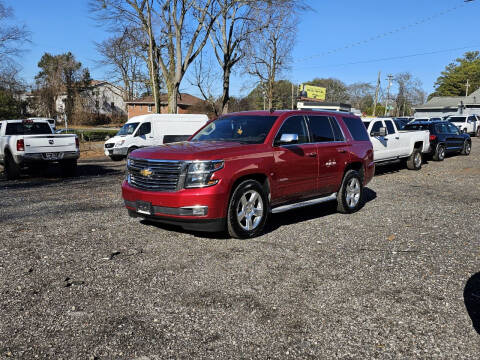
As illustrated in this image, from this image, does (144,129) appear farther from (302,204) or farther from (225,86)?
(302,204)

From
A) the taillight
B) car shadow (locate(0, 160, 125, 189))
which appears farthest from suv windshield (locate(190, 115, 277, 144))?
the taillight

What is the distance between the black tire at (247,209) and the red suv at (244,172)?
1 cm

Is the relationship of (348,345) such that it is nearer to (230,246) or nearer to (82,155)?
(230,246)

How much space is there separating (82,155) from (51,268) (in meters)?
18.3

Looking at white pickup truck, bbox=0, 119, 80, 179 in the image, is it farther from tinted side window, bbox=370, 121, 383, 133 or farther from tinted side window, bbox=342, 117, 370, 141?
tinted side window, bbox=370, 121, 383, 133

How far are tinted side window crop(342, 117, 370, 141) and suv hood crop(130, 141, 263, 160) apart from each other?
8.63 ft

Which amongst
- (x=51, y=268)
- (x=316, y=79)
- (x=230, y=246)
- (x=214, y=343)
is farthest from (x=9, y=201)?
(x=316, y=79)

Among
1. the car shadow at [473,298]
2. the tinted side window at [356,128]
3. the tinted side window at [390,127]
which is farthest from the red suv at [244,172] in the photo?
the tinted side window at [390,127]

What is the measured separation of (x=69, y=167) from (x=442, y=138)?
14861 mm

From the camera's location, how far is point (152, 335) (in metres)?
3.04

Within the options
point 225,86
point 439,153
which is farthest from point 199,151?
point 225,86

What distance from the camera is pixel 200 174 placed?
505 centimetres

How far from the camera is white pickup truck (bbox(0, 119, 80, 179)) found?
10938 millimetres

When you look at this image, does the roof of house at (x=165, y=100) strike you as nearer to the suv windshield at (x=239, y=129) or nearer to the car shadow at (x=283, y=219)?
the car shadow at (x=283, y=219)
